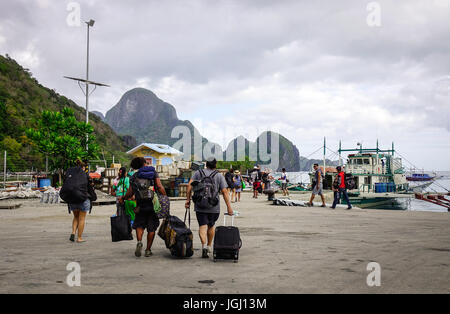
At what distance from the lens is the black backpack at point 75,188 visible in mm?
7793

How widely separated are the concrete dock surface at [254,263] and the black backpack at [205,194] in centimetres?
96

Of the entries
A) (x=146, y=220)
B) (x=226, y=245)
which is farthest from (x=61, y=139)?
(x=226, y=245)

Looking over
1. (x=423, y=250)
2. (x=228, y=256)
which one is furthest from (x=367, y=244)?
(x=228, y=256)

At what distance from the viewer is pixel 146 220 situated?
21.7ft

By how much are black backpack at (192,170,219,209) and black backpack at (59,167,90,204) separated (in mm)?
2916

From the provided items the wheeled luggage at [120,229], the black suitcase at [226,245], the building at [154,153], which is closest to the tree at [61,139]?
the building at [154,153]

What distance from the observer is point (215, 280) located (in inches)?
195

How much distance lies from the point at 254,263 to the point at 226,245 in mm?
543

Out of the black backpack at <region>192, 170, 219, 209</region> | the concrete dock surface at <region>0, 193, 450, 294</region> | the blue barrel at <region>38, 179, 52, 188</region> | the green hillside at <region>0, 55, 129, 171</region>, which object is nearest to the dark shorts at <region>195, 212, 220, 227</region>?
the black backpack at <region>192, 170, 219, 209</region>

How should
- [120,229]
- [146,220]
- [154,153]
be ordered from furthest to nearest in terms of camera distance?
[154,153] → [120,229] → [146,220]

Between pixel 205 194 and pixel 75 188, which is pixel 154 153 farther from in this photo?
pixel 205 194
